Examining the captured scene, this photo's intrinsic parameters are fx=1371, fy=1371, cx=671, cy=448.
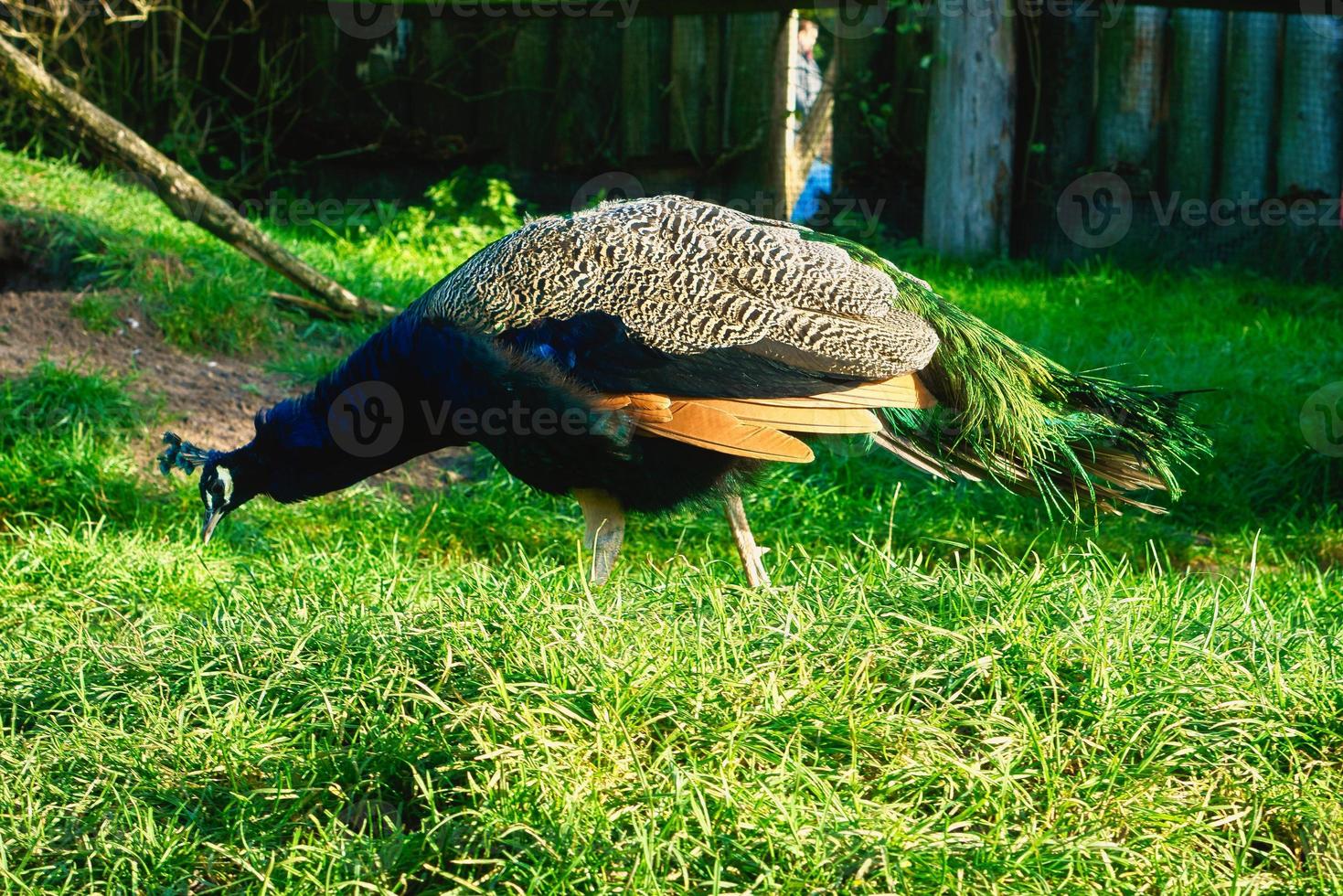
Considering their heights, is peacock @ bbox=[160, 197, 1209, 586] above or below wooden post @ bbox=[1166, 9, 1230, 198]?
below

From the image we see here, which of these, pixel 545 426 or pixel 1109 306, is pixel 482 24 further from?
pixel 545 426

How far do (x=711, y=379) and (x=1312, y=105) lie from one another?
5.32 metres

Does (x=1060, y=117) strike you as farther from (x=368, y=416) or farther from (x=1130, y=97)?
(x=368, y=416)

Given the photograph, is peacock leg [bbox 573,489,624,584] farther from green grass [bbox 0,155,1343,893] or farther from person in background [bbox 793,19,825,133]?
person in background [bbox 793,19,825,133]

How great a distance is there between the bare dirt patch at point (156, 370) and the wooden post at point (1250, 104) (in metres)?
4.75

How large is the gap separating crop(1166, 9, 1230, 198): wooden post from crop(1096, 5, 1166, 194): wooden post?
10 cm

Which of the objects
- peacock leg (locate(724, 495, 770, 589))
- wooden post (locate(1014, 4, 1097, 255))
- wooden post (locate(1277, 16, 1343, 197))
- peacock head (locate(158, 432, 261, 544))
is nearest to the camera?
peacock leg (locate(724, 495, 770, 589))

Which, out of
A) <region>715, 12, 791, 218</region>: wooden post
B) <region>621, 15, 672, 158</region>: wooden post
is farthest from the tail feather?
<region>621, 15, 672, 158</region>: wooden post

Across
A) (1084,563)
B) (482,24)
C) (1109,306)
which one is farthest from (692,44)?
(1084,563)

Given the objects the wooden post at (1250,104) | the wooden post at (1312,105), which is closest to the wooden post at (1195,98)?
the wooden post at (1250,104)

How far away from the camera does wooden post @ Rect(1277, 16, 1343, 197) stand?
7.32 m

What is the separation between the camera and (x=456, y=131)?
9.39m

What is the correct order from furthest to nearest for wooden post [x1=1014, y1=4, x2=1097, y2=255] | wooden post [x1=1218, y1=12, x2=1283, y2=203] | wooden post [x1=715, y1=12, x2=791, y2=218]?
wooden post [x1=715, y1=12, x2=791, y2=218] < wooden post [x1=1014, y1=4, x2=1097, y2=255] < wooden post [x1=1218, y1=12, x2=1283, y2=203]

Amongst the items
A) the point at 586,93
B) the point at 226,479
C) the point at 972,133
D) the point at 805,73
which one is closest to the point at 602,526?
the point at 226,479
